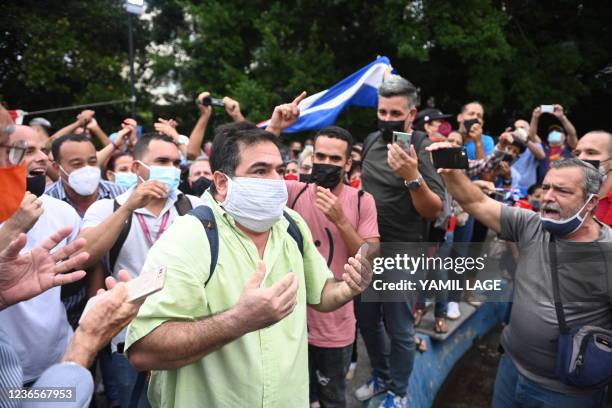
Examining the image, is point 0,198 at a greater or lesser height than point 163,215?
greater

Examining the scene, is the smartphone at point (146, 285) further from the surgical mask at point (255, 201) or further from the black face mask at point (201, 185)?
the black face mask at point (201, 185)

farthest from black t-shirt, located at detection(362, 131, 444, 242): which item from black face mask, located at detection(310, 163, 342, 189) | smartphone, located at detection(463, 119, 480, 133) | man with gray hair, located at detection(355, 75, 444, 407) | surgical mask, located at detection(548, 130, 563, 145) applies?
surgical mask, located at detection(548, 130, 563, 145)

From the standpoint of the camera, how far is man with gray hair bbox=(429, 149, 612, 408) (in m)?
2.48

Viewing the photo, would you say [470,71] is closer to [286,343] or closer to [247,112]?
[247,112]

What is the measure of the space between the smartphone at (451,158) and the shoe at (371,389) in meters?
2.06

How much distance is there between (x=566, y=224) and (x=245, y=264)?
1.73m

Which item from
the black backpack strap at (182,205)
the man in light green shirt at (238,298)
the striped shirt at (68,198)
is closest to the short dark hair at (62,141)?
the striped shirt at (68,198)

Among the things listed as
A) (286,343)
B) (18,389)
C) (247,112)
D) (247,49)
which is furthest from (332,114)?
(247,49)

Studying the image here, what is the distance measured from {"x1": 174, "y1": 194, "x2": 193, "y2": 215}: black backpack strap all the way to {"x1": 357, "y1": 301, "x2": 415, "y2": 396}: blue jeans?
155 centimetres

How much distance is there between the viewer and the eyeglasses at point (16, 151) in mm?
1852

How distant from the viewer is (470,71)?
12172 millimetres

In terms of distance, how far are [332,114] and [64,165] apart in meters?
2.64

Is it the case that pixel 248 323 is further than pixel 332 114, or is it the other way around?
pixel 332 114

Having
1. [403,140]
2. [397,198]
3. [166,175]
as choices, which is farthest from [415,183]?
[166,175]
